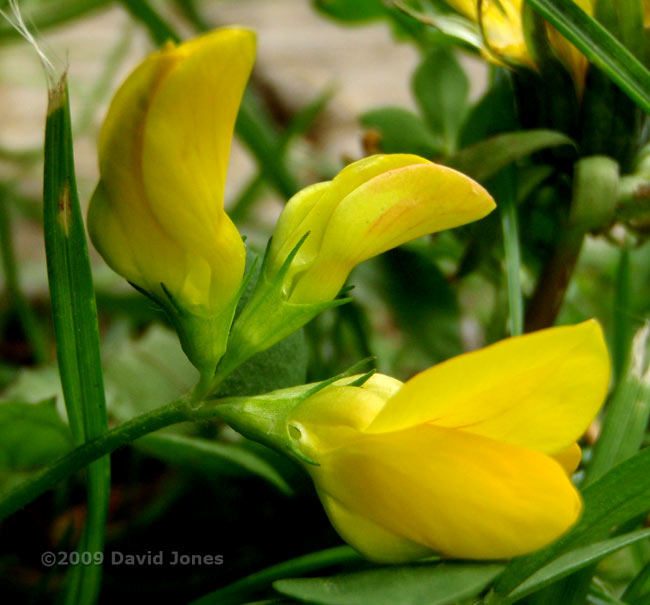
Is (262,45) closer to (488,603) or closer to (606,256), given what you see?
(606,256)

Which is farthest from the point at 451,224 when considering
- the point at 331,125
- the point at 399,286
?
the point at 331,125

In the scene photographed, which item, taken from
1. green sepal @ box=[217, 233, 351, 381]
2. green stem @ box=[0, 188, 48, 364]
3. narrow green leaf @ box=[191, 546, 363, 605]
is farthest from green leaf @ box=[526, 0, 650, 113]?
green stem @ box=[0, 188, 48, 364]

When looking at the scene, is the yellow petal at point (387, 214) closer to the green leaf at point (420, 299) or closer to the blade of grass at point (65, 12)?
the green leaf at point (420, 299)

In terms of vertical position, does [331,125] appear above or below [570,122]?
below

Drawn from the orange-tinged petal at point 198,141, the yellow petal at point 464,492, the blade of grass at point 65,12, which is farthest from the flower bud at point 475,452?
the blade of grass at point 65,12

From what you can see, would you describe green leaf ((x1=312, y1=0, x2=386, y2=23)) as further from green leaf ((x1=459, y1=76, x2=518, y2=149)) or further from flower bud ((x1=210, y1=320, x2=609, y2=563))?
flower bud ((x1=210, y1=320, x2=609, y2=563))

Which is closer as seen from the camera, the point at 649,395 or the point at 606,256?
the point at 649,395
